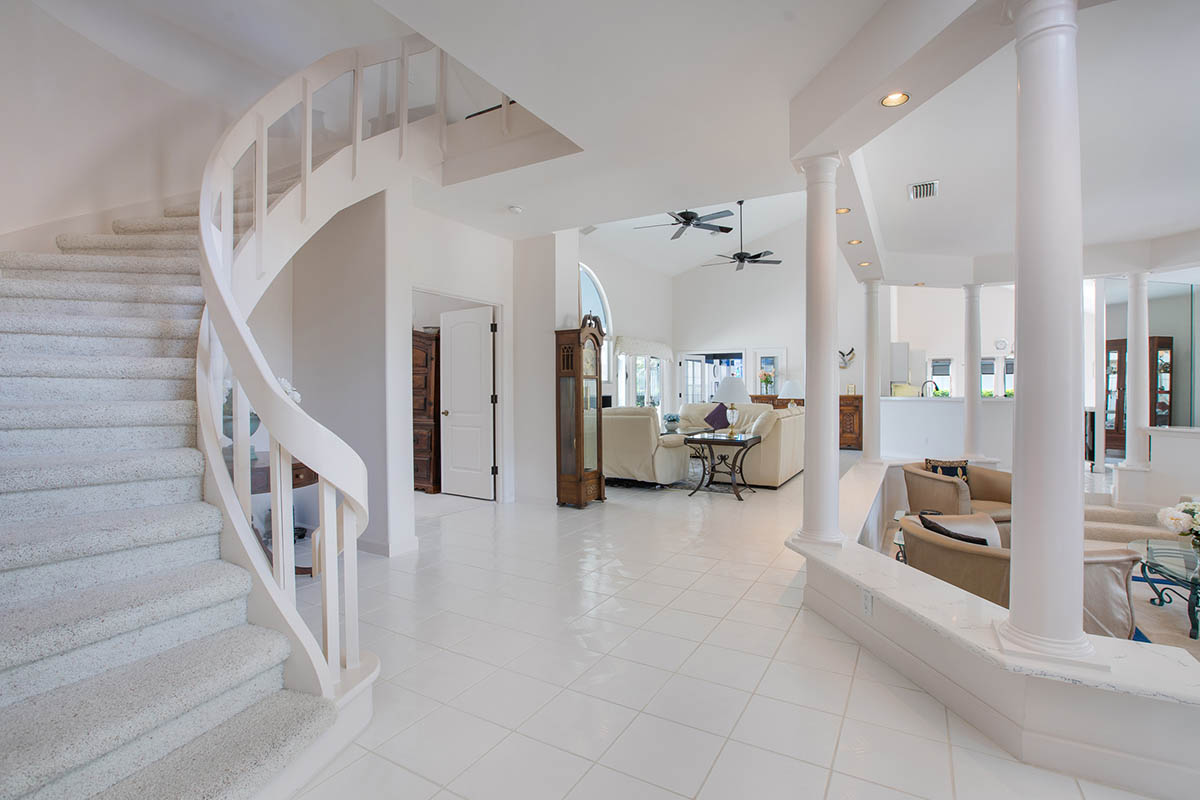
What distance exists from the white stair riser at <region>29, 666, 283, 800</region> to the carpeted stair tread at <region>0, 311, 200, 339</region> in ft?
5.84

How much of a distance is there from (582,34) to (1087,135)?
3267 mm

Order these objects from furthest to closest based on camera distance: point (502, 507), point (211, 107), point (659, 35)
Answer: point (502, 507)
point (211, 107)
point (659, 35)

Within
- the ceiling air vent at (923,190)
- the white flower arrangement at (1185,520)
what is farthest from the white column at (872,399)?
the white flower arrangement at (1185,520)

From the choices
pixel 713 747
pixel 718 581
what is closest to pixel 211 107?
pixel 718 581

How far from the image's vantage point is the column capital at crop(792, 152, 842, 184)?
Answer: 2.95 meters

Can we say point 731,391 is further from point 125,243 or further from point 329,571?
point 125,243

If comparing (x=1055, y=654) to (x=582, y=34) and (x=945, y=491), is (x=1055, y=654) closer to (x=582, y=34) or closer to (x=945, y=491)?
(x=945, y=491)

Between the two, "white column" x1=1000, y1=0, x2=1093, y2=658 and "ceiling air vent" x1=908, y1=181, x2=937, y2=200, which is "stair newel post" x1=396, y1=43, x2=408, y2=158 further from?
"ceiling air vent" x1=908, y1=181, x2=937, y2=200

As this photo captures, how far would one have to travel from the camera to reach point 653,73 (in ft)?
8.86

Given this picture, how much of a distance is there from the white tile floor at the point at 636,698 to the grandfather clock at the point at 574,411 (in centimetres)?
176

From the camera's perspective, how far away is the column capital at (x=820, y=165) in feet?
9.67

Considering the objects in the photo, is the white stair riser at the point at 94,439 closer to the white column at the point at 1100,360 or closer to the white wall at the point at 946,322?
the white column at the point at 1100,360

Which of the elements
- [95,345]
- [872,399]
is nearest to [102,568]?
[95,345]

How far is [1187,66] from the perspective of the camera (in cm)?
261
